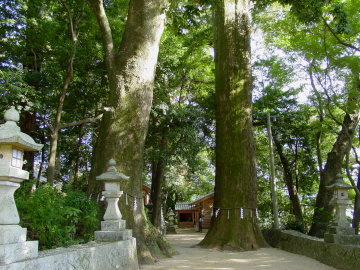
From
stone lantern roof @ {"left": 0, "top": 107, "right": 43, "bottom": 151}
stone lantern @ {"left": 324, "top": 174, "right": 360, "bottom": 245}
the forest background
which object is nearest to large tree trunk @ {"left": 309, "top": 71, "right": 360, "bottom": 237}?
the forest background

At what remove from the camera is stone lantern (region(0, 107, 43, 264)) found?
3.29 meters

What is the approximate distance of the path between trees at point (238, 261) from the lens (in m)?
7.68

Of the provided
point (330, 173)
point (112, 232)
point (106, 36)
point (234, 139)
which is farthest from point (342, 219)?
point (330, 173)

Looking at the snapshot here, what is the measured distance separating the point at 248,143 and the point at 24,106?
8.16 m

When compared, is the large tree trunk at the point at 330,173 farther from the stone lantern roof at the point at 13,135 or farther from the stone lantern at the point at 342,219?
the stone lantern roof at the point at 13,135

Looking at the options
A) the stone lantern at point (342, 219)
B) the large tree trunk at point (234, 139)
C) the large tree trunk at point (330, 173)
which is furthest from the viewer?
the large tree trunk at point (330, 173)

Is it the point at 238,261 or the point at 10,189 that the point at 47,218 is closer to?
the point at 10,189

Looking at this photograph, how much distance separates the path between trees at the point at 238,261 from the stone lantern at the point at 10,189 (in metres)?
4.41

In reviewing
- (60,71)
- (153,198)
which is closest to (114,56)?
(60,71)

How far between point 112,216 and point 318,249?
203 inches

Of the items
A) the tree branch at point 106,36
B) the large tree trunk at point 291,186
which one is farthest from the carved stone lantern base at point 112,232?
the large tree trunk at point 291,186

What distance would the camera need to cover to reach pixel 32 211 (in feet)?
19.7

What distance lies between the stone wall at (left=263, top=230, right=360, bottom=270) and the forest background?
2.18 meters

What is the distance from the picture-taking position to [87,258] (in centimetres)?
489
